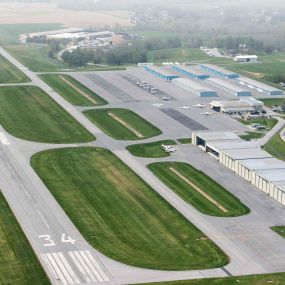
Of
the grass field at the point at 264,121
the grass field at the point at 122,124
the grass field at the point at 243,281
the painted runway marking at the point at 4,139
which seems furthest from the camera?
the grass field at the point at 264,121

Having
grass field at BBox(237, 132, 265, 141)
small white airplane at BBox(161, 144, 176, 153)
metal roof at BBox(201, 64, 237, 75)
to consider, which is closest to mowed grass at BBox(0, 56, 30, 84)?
metal roof at BBox(201, 64, 237, 75)

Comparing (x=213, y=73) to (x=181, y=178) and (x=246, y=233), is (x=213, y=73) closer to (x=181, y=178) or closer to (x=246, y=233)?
(x=181, y=178)

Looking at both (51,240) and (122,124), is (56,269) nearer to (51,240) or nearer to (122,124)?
(51,240)

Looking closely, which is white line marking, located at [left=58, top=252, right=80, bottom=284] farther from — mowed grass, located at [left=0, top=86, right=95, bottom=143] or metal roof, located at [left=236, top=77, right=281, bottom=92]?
metal roof, located at [left=236, top=77, right=281, bottom=92]

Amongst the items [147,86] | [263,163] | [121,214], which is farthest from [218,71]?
[121,214]

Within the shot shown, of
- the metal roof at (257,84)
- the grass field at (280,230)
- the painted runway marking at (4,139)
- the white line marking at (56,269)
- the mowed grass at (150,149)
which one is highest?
the white line marking at (56,269)

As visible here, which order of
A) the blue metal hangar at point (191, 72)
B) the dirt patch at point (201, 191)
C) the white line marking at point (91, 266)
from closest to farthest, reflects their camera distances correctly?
the white line marking at point (91, 266) → the dirt patch at point (201, 191) → the blue metal hangar at point (191, 72)

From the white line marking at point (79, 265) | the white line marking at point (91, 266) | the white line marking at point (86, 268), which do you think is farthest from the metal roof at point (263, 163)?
the white line marking at point (79, 265)

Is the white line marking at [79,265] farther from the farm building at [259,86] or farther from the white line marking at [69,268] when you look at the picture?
the farm building at [259,86]
